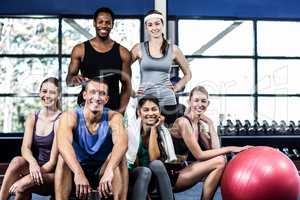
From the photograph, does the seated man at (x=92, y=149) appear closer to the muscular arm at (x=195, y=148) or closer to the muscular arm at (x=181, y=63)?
the muscular arm at (x=195, y=148)

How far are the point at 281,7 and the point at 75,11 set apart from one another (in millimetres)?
2113

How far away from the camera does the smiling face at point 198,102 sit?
7.30 ft

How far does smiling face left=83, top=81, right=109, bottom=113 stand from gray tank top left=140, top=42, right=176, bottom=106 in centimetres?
41

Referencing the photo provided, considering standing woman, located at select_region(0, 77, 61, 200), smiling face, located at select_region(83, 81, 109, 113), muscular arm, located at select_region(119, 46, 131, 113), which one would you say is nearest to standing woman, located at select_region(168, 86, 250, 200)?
muscular arm, located at select_region(119, 46, 131, 113)

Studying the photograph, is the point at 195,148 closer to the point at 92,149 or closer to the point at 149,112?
the point at 149,112

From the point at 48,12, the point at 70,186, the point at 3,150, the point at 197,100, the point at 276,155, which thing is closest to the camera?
the point at 70,186

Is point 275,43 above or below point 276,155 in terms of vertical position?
above

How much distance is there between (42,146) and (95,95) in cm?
39

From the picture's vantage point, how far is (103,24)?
2.27m

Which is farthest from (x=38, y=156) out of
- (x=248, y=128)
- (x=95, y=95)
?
(x=248, y=128)

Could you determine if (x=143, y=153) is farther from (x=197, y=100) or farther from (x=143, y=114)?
(x=197, y=100)

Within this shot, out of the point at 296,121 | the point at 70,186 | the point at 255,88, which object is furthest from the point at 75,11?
the point at 70,186

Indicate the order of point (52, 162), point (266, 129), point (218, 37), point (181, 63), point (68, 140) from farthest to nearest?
point (218, 37)
point (266, 129)
point (181, 63)
point (52, 162)
point (68, 140)

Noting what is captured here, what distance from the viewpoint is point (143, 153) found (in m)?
2.14
